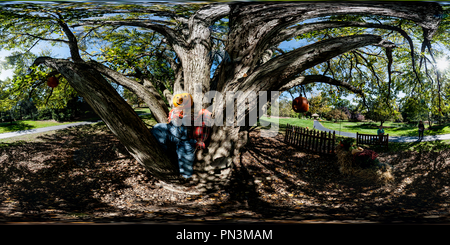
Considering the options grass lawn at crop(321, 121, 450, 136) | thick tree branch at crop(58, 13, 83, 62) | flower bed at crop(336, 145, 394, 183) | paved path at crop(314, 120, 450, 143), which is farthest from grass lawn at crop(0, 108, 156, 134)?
flower bed at crop(336, 145, 394, 183)

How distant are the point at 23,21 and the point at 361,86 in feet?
9.79

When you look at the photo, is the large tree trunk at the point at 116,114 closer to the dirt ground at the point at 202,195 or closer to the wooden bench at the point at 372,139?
the dirt ground at the point at 202,195

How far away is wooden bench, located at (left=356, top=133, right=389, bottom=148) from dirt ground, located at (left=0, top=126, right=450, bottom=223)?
0.12m

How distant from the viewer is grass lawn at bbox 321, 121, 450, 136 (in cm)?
156

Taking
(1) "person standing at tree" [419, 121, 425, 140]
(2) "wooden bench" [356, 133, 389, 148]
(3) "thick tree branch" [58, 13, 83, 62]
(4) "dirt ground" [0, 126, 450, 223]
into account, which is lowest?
(4) "dirt ground" [0, 126, 450, 223]

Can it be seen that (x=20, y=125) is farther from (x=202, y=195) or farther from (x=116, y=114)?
(x=202, y=195)

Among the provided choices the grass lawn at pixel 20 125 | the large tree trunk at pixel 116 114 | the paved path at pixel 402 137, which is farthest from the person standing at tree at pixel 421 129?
the grass lawn at pixel 20 125

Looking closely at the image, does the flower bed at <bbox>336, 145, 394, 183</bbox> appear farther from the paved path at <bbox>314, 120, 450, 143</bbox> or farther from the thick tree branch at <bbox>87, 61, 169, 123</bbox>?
the thick tree branch at <bbox>87, 61, 169, 123</bbox>

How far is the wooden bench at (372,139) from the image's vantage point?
1.55 metres

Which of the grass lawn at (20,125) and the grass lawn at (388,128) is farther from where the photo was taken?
the grass lawn at (20,125)

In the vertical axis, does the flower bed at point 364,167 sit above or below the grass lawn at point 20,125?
below

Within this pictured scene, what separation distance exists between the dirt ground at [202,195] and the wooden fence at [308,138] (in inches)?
2.4

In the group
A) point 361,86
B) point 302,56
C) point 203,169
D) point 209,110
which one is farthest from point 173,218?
point 361,86

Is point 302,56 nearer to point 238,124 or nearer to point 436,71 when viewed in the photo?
point 238,124
